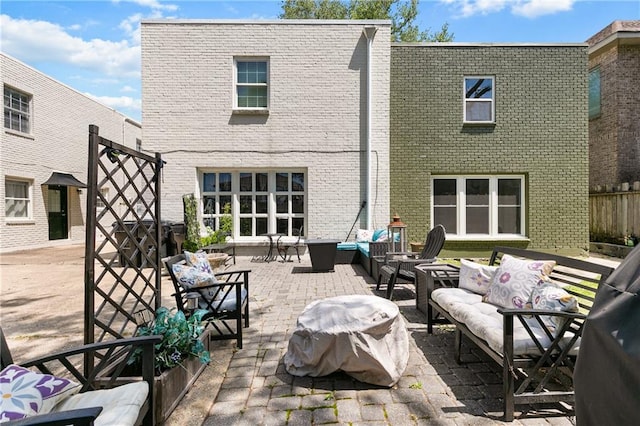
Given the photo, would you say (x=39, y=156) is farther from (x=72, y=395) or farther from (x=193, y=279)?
(x=72, y=395)

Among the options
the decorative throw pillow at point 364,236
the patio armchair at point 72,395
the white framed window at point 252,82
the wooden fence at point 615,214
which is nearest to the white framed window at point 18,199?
the white framed window at point 252,82

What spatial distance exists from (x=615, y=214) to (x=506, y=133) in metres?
4.42

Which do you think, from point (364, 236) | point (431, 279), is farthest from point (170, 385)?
point (364, 236)

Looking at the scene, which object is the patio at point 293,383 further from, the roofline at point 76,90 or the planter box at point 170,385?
the roofline at point 76,90

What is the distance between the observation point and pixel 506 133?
33.0ft

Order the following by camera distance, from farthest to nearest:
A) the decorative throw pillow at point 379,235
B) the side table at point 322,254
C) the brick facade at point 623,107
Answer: the brick facade at point 623,107, the decorative throw pillow at point 379,235, the side table at point 322,254

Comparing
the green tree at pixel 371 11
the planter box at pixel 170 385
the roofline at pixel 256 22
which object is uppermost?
the green tree at pixel 371 11

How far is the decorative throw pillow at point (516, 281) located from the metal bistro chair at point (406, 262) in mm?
A: 1908

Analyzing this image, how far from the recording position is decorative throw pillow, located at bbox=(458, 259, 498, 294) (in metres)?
3.94

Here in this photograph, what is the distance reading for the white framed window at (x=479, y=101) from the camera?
10172 millimetres

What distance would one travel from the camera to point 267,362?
→ 3.41 m

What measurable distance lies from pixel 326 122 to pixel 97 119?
13.3m

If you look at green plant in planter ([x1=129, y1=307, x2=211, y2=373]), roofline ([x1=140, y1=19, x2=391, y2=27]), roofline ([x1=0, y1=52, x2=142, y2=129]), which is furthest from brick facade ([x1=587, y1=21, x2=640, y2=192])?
roofline ([x1=0, y1=52, x2=142, y2=129])

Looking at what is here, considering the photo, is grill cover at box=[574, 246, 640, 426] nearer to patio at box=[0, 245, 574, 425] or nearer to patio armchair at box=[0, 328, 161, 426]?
patio at box=[0, 245, 574, 425]
